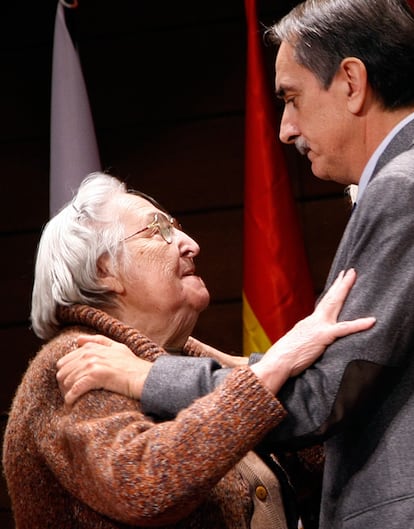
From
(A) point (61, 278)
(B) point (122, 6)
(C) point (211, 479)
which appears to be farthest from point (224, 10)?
(C) point (211, 479)

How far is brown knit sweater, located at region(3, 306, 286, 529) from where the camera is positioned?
1692 mm

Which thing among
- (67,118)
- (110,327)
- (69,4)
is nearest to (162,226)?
(110,327)

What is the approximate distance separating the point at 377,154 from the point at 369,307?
14.0 inches

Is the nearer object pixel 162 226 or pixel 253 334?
pixel 162 226

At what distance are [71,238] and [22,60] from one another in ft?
6.24

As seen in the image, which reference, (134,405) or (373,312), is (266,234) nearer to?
(134,405)

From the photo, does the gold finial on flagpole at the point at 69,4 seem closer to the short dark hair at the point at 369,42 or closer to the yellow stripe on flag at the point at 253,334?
the yellow stripe on flag at the point at 253,334

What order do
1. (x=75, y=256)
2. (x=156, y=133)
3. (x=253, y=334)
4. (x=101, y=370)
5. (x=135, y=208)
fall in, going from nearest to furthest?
(x=101, y=370) < (x=75, y=256) < (x=135, y=208) < (x=253, y=334) < (x=156, y=133)

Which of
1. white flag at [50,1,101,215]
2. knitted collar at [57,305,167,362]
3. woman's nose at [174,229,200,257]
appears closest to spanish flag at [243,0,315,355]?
white flag at [50,1,101,215]

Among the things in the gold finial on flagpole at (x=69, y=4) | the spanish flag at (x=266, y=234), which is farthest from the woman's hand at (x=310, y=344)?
the gold finial on flagpole at (x=69, y=4)

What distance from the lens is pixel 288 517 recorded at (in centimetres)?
216

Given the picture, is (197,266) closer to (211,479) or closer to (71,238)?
(71,238)

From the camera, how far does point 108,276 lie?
2.28 meters

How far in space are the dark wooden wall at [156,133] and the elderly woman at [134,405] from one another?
4.72ft
